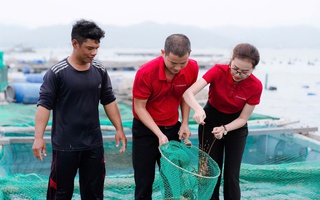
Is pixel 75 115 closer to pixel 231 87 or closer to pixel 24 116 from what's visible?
pixel 231 87

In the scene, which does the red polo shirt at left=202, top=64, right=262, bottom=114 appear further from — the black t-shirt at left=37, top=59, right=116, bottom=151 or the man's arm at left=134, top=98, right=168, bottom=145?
the black t-shirt at left=37, top=59, right=116, bottom=151

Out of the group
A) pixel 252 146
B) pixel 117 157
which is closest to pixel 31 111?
pixel 117 157

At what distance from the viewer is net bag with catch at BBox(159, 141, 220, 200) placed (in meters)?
2.50

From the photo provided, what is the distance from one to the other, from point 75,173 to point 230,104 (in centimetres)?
124

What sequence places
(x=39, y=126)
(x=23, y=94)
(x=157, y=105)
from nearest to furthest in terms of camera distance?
(x=39, y=126), (x=157, y=105), (x=23, y=94)

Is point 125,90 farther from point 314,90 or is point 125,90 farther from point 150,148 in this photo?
point 314,90

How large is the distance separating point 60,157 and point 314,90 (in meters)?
19.1

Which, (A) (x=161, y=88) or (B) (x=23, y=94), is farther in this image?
(B) (x=23, y=94)

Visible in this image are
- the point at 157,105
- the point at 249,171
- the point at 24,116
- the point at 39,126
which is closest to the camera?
the point at 39,126

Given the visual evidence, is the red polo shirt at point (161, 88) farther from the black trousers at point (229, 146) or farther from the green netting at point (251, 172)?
the green netting at point (251, 172)

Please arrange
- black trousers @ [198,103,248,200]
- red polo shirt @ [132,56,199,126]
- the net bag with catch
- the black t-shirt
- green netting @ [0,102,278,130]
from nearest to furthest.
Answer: the net bag with catch < the black t-shirt < red polo shirt @ [132,56,199,126] < black trousers @ [198,103,248,200] < green netting @ [0,102,278,130]

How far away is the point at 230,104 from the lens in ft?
9.68

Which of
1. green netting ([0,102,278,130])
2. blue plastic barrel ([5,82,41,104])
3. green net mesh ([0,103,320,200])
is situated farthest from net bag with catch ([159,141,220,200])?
blue plastic barrel ([5,82,41,104])

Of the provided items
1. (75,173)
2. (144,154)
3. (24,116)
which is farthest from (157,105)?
(24,116)
